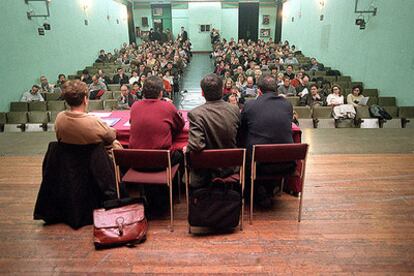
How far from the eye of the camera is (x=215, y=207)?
2377mm

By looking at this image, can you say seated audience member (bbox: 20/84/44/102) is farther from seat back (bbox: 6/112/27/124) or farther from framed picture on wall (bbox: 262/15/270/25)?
framed picture on wall (bbox: 262/15/270/25)

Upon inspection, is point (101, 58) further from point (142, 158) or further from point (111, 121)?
point (142, 158)

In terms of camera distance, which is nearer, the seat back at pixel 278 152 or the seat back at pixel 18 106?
the seat back at pixel 278 152

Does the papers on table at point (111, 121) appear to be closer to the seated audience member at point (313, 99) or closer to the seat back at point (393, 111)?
the seated audience member at point (313, 99)

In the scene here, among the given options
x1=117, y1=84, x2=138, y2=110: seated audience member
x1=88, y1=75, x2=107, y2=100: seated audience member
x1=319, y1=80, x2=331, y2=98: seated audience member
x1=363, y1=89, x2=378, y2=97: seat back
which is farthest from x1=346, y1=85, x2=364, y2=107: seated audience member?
x1=88, y1=75, x2=107, y2=100: seated audience member

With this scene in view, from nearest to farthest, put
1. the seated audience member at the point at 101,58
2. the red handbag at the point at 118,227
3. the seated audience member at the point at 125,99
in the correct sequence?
1. the red handbag at the point at 118,227
2. the seated audience member at the point at 125,99
3. the seated audience member at the point at 101,58

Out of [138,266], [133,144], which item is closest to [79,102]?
[133,144]

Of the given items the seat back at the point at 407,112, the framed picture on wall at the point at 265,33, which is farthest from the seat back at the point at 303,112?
the framed picture on wall at the point at 265,33

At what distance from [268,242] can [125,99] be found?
480 cm

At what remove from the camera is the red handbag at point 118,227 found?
7.45ft

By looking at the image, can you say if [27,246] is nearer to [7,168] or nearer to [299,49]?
[7,168]

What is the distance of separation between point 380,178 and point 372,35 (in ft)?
17.7

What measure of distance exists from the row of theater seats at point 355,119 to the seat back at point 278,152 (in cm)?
318

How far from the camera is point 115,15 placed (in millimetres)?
15367
